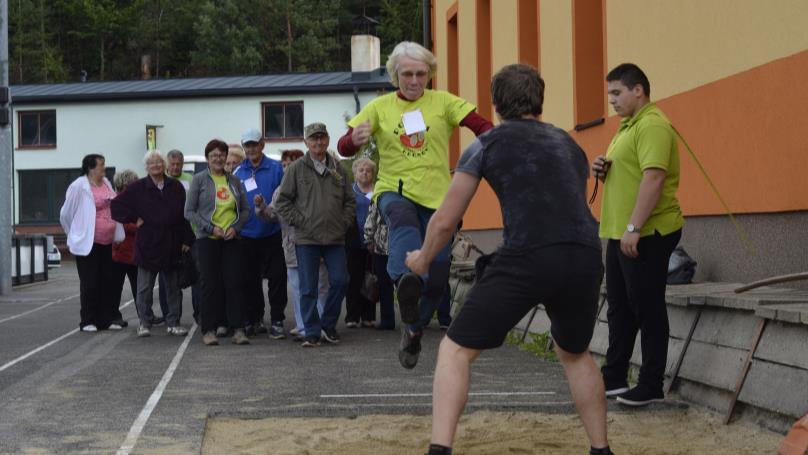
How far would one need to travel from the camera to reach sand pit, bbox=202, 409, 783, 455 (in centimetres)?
659

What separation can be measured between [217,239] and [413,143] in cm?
485

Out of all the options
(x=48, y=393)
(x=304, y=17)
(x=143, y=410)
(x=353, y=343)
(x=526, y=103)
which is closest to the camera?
(x=526, y=103)

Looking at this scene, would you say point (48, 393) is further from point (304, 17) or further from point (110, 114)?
point (304, 17)

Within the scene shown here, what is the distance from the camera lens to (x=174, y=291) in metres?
14.0

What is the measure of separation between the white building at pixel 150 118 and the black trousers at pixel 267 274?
37.1m

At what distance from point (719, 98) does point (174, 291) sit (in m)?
6.30

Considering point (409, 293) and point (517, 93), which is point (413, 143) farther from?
point (517, 93)

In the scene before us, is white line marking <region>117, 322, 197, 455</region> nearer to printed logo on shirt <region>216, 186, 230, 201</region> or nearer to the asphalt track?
the asphalt track

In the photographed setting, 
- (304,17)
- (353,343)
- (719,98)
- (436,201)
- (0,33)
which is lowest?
(353,343)

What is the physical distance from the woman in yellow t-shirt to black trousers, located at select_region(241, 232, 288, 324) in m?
0.90

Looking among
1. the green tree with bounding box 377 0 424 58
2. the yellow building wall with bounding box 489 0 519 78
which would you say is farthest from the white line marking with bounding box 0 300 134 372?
the green tree with bounding box 377 0 424 58

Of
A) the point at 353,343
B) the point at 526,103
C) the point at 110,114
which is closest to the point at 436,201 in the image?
the point at 526,103

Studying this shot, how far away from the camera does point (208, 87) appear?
52.7 meters

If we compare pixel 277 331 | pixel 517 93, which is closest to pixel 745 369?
pixel 517 93
